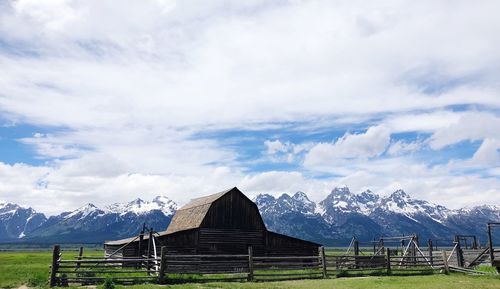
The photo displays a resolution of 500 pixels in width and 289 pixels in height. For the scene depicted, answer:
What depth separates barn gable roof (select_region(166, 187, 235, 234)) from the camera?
42.5 m

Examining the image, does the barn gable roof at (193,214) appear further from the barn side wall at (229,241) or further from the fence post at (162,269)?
the fence post at (162,269)

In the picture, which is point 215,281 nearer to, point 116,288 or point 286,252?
point 116,288

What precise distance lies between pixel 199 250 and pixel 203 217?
314 cm

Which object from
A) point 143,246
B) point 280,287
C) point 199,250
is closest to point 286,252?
point 199,250

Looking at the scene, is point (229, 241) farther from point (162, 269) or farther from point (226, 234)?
point (162, 269)

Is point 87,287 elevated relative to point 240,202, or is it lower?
lower

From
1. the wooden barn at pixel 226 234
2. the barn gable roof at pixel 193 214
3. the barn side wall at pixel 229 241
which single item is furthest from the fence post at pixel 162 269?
the barn side wall at pixel 229 241

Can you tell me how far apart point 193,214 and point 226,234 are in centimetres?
490

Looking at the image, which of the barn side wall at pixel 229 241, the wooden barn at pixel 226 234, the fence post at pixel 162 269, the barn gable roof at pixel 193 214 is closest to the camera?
the fence post at pixel 162 269

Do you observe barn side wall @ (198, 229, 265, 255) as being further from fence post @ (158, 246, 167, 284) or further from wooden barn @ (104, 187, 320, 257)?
fence post @ (158, 246, 167, 284)

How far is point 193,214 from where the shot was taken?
45.3 m

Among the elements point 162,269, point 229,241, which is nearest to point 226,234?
point 229,241

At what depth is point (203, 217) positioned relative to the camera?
41.7 m

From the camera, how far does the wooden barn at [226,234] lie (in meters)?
40.4
